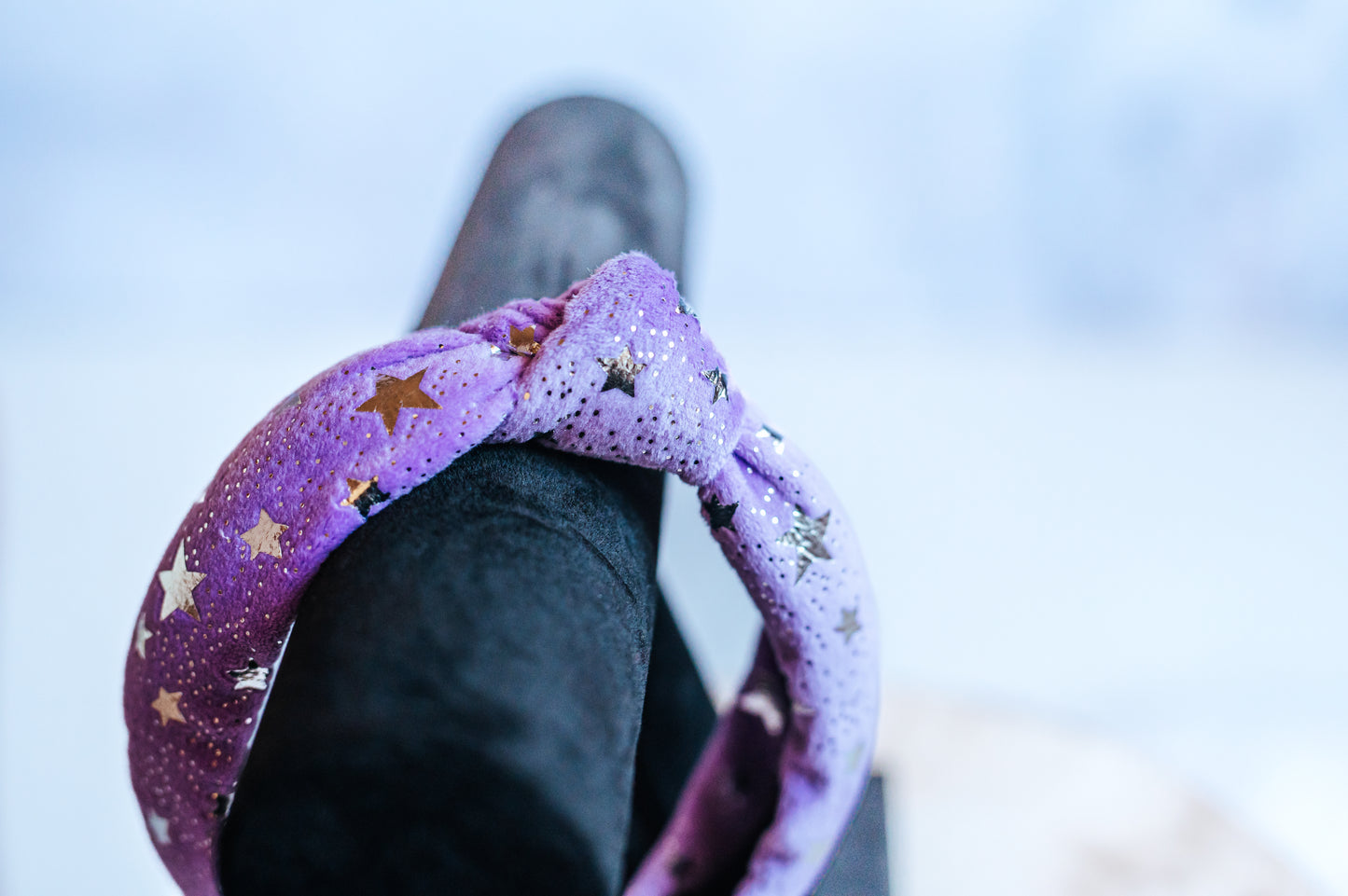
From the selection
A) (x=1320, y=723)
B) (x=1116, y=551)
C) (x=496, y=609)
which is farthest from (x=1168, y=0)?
(x=496, y=609)

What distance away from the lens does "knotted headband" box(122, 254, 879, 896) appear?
0.25 m

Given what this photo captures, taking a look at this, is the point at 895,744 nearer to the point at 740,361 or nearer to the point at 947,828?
the point at 947,828

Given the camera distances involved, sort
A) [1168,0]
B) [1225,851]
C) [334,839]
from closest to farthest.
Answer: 1. [334,839]
2. [1225,851]
3. [1168,0]

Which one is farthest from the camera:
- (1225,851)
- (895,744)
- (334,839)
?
(895,744)

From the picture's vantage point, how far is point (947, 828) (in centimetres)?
57

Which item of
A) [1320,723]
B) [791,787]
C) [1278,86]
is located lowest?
[1320,723]

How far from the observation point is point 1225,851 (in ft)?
1.76

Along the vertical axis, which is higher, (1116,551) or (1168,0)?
(1168,0)

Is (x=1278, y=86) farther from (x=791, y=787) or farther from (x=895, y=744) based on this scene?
(x=791, y=787)

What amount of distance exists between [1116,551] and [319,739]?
0.86 m

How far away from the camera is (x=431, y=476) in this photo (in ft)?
0.83

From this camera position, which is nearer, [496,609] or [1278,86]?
[496,609]

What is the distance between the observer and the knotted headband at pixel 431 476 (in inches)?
10.0

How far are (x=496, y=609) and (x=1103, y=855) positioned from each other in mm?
463
